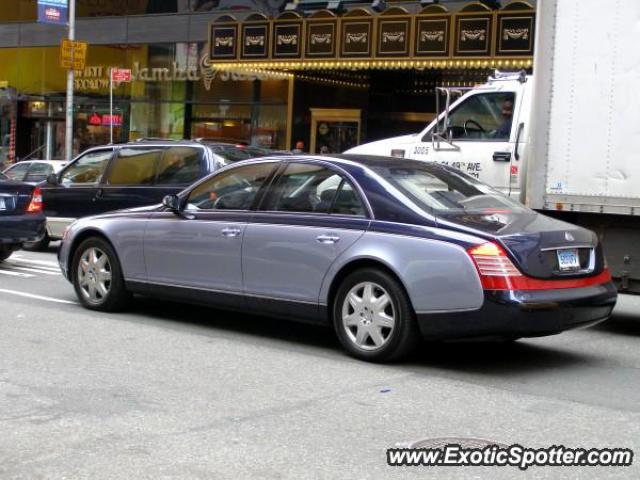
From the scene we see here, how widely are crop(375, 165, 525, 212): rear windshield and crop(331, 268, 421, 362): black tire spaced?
26.8 inches

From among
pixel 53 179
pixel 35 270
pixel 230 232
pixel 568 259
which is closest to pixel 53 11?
pixel 53 179

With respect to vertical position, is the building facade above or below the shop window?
Answer: above

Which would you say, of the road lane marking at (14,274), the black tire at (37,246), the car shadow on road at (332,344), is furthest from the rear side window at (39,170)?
the car shadow on road at (332,344)

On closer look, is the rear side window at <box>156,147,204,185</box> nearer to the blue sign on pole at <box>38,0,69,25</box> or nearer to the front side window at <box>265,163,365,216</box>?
the front side window at <box>265,163,365,216</box>

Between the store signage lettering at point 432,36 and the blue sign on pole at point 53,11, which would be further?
the blue sign on pole at point 53,11

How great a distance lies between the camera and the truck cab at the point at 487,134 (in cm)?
995

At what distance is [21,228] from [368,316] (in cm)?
701

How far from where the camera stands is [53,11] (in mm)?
23656

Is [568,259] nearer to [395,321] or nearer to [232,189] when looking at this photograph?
[395,321]

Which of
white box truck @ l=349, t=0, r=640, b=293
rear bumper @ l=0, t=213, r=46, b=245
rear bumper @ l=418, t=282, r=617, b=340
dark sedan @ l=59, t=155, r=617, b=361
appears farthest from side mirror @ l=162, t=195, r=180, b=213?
rear bumper @ l=0, t=213, r=46, b=245

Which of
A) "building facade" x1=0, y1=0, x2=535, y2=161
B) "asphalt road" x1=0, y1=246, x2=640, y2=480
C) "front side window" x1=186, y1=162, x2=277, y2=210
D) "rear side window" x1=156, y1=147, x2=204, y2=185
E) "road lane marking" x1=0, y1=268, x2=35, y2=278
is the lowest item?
"asphalt road" x1=0, y1=246, x2=640, y2=480

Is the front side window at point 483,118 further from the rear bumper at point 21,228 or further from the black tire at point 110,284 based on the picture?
the rear bumper at point 21,228

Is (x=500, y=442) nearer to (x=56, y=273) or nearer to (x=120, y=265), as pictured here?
(x=120, y=265)

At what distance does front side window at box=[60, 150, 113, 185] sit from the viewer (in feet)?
42.9
